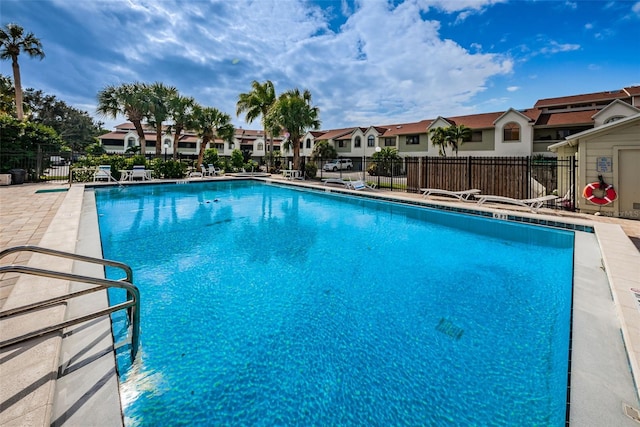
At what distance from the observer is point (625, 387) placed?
7.86 feet

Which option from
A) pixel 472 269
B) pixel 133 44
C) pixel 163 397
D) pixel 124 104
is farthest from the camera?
pixel 124 104

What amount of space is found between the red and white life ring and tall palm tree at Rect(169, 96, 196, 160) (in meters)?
26.1

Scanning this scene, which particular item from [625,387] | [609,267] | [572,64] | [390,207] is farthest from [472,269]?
[572,64]

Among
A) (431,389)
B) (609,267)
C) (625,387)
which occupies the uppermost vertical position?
(609,267)

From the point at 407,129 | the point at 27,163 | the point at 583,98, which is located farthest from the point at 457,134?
the point at 27,163

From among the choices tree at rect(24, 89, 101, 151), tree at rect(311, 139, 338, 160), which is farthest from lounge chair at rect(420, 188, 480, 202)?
tree at rect(24, 89, 101, 151)

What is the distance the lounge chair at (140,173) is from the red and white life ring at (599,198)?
21.8 m

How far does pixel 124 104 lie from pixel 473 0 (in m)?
24.9

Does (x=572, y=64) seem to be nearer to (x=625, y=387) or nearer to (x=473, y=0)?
(x=473, y=0)

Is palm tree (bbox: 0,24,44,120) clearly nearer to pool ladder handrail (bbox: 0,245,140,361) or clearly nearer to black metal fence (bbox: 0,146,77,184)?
black metal fence (bbox: 0,146,77,184)

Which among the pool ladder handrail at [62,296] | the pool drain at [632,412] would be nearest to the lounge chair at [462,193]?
the pool drain at [632,412]

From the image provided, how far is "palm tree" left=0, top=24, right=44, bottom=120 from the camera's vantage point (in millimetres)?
22562

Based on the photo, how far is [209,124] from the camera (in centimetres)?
2714

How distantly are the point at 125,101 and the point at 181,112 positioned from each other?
4.06 m
